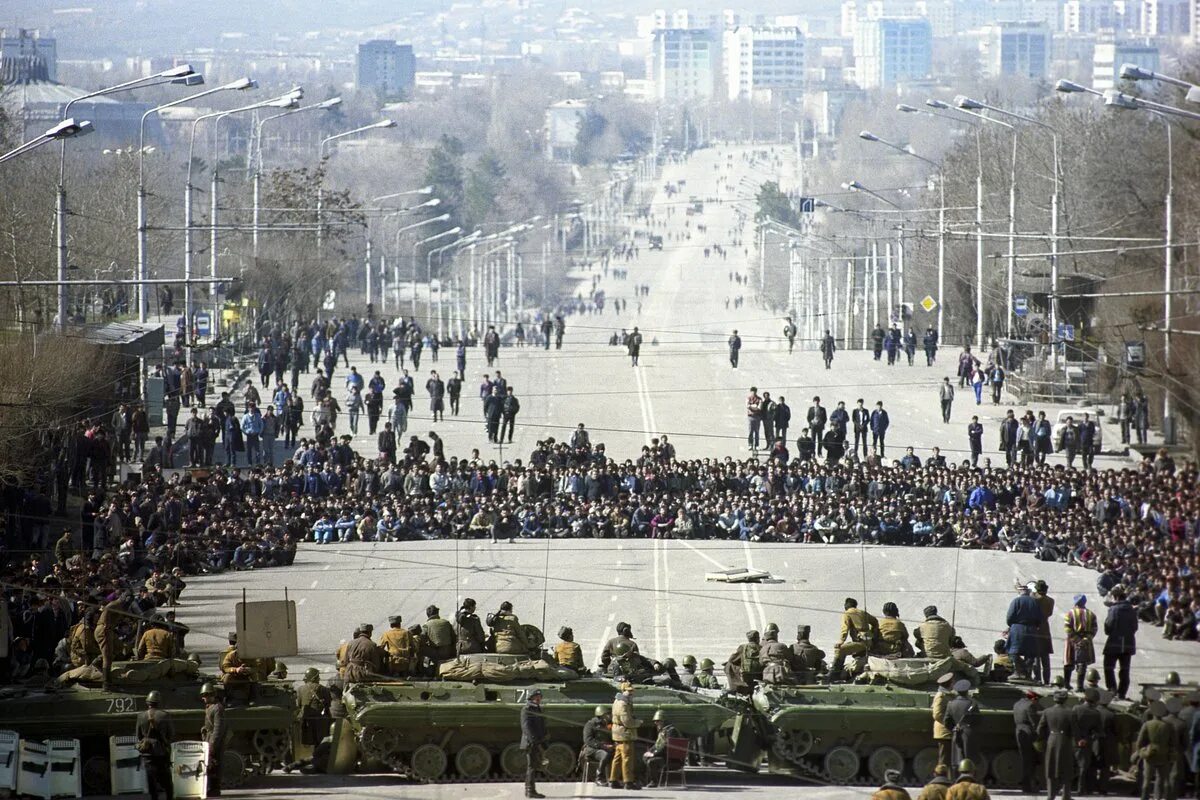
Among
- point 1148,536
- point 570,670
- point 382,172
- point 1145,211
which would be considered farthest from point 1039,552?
point 382,172

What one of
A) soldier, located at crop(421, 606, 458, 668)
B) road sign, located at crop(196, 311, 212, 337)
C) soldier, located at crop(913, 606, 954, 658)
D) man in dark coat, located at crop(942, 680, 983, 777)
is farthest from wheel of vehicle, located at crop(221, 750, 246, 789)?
road sign, located at crop(196, 311, 212, 337)

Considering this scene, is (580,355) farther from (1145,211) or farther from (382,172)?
(382,172)

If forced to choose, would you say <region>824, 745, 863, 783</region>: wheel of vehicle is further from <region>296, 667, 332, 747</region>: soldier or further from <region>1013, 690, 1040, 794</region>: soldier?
<region>296, 667, 332, 747</region>: soldier

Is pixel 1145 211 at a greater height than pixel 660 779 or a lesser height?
greater

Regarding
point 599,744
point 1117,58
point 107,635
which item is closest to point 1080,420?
point 599,744

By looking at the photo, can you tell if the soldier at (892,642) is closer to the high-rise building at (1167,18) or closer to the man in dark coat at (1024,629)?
the man in dark coat at (1024,629)

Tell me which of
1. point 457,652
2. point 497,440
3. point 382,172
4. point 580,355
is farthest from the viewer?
point 382,172

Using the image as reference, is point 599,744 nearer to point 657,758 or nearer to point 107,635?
point 657,758
